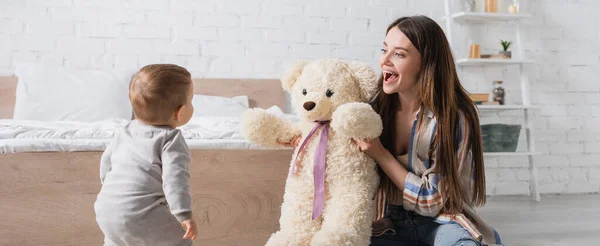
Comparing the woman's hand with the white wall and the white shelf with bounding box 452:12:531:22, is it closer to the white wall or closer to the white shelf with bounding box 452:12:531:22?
the white wall

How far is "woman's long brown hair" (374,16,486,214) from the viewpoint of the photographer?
140 centimetres

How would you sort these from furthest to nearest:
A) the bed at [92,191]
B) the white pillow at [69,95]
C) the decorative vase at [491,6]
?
the decorative vase at [491,6] < the white pillow at [69,95] < the bed at [92,191]

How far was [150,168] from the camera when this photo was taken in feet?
4.40

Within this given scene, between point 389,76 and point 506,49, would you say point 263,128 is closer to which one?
point 389,76

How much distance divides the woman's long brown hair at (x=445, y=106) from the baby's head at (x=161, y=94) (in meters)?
0.51

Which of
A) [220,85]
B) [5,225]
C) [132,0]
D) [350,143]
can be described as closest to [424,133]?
[350,143]

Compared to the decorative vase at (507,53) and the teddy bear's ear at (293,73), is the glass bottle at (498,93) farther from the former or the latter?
the teddy bear's ear at (293,73)

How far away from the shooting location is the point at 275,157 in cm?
204

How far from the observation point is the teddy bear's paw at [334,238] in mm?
1326

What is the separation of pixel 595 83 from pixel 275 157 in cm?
285

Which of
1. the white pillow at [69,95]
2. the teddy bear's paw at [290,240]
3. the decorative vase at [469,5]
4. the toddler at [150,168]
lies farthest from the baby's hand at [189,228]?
the decorative vase at [469,5]

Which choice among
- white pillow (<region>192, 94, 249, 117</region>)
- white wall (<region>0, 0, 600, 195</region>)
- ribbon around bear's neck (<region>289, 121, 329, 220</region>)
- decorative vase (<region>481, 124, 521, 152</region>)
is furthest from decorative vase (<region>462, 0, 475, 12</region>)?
ribbon around bear's neck (<region>289, 121, 329, 220</region>)

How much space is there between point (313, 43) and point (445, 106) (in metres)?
2.28

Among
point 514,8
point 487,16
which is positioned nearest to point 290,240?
point 487,16
